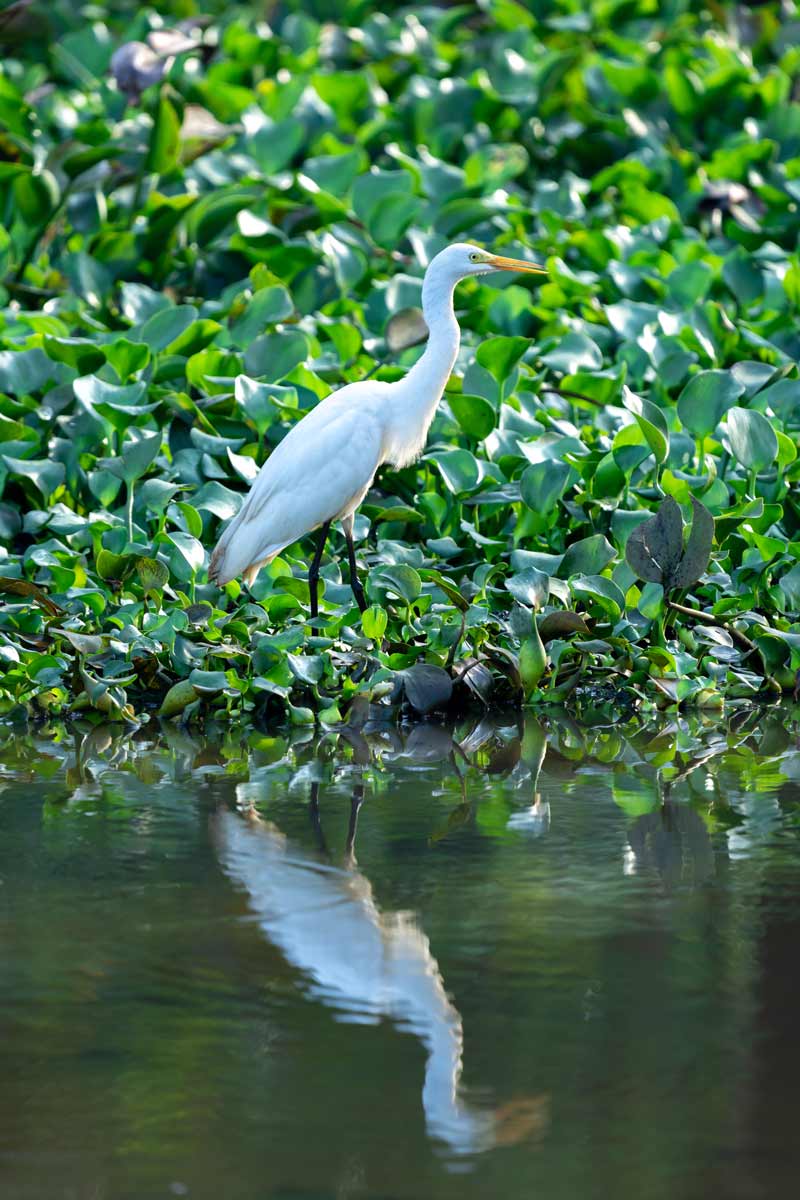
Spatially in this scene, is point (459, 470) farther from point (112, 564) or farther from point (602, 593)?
point (112, 564)

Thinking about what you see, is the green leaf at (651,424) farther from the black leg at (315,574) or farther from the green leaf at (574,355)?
the green leaf at (574,355)

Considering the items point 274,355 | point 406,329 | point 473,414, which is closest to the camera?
point 473,414

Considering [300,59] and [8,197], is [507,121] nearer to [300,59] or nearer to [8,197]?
[300,59]

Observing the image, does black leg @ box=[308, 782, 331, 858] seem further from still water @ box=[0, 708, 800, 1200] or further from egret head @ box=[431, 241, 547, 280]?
egret head @ box=[431, 241, 547, 280]

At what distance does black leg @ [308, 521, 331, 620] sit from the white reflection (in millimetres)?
1501

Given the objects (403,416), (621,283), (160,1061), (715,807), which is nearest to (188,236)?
(621,283)

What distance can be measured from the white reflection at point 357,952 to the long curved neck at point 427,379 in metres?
1.97

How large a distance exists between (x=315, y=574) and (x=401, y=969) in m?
2.56

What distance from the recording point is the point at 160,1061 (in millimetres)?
2885

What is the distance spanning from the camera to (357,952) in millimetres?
3357

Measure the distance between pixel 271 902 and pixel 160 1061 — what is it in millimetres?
769

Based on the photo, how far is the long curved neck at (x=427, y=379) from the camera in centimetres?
575

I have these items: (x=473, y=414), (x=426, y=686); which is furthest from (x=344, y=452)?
(x=426, y=686)

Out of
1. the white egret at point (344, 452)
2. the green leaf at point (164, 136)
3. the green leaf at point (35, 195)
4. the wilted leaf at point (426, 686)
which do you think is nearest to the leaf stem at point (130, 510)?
the white egret at point (344, 452)
